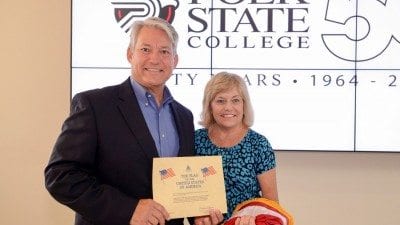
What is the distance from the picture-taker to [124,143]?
1612 mm

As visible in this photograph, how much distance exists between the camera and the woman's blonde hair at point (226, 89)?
205 centimetres

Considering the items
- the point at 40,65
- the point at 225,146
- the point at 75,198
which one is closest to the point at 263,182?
the point at 225,146

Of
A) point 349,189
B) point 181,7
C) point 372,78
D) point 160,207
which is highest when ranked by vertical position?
point 181,7

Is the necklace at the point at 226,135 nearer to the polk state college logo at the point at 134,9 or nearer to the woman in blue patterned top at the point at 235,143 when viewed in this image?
the woman in blue patterned top at the point at 235,143

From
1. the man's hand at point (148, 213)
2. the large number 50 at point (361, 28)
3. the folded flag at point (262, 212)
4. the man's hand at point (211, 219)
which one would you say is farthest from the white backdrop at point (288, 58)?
the man's hand at point (148, 213)

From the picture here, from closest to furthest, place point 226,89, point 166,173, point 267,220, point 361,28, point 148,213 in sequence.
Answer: point 148,213 → point 166,173 → point 267,220 → point 226,89 → point 361,28

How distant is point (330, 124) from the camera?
3.13 metres

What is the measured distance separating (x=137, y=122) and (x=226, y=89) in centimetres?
54

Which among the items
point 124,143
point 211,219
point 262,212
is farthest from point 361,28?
point 124,143

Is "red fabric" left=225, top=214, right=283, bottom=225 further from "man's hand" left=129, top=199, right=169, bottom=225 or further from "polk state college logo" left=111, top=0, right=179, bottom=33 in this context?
"polk state college logo" left=111, top=0, right=179, bottom=33

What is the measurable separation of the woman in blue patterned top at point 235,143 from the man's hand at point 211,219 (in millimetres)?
228

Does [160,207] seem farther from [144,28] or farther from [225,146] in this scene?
[144,28]

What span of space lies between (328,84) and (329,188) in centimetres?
78

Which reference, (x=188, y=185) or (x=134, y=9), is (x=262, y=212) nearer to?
(x=188, y=185)
